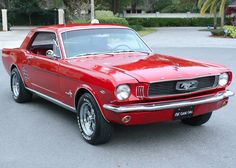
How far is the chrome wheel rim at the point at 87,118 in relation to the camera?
214 inches

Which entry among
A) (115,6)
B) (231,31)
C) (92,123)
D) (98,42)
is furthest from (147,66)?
(115,6)

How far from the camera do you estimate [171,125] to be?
629cm

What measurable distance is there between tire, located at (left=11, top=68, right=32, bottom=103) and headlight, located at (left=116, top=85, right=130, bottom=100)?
332 cm

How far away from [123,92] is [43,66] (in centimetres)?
218

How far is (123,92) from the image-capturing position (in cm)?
488

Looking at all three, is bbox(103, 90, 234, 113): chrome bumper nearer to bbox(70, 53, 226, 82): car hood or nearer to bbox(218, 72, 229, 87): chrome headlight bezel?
bbox(70, 53, 226, 82): car hood

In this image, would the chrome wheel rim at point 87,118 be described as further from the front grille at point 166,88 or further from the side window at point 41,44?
the side window at point 41,44

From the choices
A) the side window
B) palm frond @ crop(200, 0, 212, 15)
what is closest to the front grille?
the side window

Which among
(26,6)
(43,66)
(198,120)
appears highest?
(26,6)

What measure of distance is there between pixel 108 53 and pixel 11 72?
9.18ft

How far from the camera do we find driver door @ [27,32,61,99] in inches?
250

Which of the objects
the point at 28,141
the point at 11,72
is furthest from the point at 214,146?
the point at 11,72

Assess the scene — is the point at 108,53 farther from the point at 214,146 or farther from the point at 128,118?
the point at 214,146

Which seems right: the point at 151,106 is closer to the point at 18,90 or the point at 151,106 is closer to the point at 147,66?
the point at 147,66
